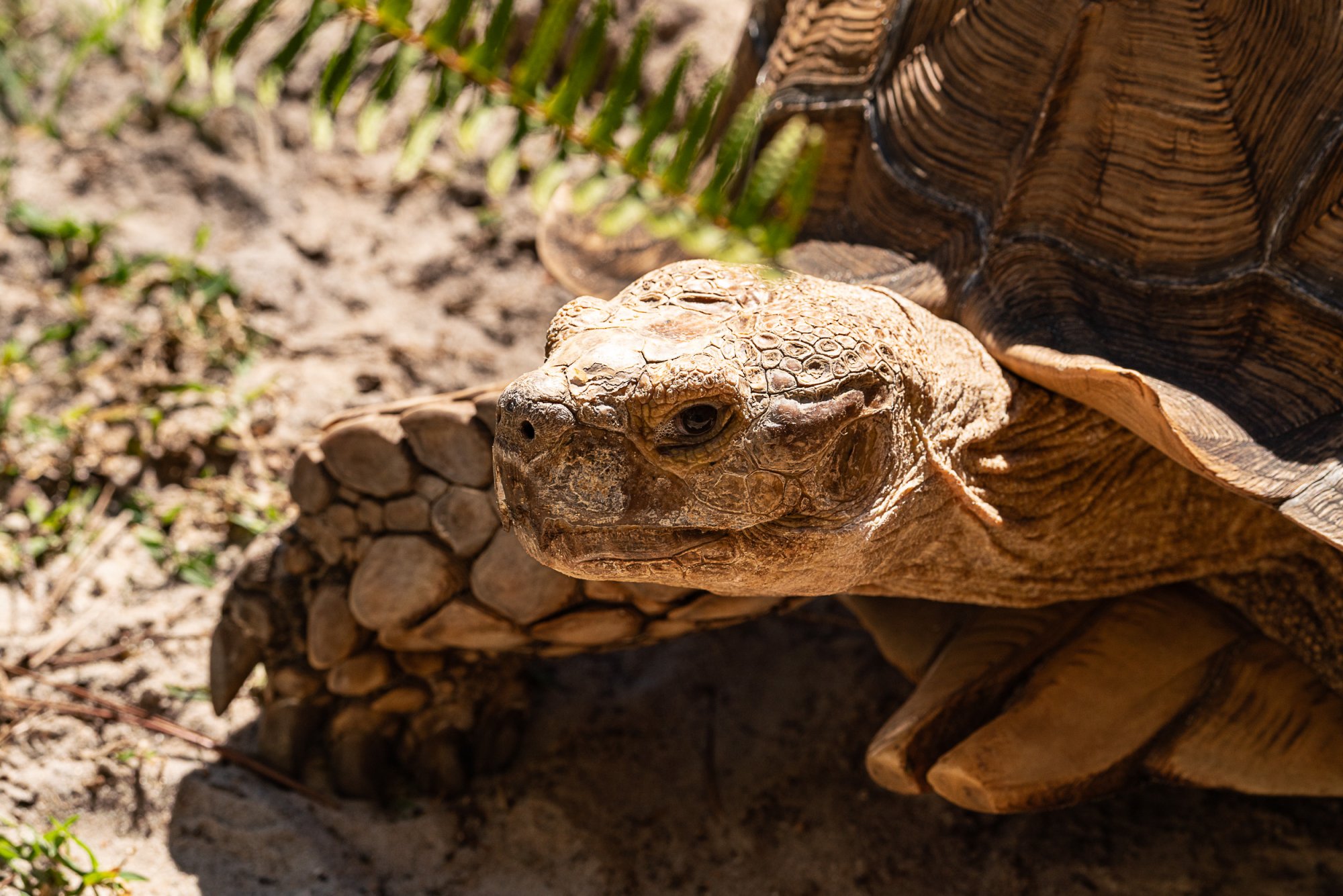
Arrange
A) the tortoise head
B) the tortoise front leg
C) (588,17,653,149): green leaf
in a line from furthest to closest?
the tortoise front leg → (588,17,653,149): green leaf → the tortoise head

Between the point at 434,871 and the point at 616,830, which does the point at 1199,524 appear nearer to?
the point at 616,830

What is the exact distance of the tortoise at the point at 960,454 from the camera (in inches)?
70.3

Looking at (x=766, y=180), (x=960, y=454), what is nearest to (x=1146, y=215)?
(x=960, y=454)

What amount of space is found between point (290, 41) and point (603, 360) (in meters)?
0.94

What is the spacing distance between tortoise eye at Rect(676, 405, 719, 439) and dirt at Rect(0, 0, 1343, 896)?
3.82 ft

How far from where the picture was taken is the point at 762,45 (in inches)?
120

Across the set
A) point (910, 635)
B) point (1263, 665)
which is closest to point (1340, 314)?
point (1263, 665)

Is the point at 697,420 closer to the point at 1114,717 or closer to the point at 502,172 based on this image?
the point at 502,172

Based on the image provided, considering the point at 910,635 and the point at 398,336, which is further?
the point at 398,336

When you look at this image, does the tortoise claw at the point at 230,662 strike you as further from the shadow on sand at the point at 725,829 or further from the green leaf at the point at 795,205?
the green leaf at the point at 795,205

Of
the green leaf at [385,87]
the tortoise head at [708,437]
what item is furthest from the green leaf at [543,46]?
the tortoise head at [708,437]

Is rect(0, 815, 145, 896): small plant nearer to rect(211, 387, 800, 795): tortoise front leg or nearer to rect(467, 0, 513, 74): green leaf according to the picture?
rect(211, 387, 800, 795): tortoise front leg

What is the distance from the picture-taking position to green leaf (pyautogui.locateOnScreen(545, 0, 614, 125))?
6.48 feet

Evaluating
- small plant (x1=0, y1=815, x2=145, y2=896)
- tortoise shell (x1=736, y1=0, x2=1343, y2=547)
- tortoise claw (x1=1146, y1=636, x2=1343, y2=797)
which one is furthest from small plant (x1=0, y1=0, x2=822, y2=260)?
small plant (x1=0, y1=815, x2=145, y2=896)
